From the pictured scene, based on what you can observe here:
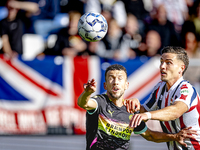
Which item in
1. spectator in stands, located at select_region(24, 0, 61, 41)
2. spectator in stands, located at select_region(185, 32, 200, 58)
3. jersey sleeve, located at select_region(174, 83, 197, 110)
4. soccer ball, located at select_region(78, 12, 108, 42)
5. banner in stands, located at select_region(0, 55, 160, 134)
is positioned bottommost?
banner in stands, located at select_region(0, 55, 160, 134)

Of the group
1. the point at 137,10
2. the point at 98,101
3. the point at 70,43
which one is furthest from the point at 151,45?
the point at 98,101

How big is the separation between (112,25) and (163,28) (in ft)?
6.70

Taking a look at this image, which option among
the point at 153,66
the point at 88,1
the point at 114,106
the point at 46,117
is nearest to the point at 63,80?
the point at 46,117

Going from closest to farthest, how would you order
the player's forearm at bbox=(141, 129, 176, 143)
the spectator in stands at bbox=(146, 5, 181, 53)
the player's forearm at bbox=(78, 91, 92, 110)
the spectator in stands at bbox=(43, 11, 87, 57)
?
the player's forearm at bbox=(78, 91, 92, 110) < the player's forearm at bbox=(141, 129, 176, 143) < the spectator in stands at bbox=(43, 11, 87, 57) < the spectator in stands at bbox=(146, 5, 181, 53)

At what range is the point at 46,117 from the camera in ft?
33.0

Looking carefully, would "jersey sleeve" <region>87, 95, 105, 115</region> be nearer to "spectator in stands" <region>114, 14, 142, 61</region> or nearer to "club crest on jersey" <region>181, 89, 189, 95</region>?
"club crest on jersey" <region>181, 89, 189, 95</region>

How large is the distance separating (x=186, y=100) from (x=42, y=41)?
27.2 feet

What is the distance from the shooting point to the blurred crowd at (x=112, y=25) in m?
10.8

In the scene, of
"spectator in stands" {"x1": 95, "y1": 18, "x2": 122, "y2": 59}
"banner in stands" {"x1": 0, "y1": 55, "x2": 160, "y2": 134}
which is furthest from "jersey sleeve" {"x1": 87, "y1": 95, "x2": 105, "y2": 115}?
"spectator in stands" {"x1": 95, "y1": 18, "x2": 122, "y2": 59}


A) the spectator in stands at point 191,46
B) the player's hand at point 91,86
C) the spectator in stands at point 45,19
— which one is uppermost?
the spectator in stands at point 45,19

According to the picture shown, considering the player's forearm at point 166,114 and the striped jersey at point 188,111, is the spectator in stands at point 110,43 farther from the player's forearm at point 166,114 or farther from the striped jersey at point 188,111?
the player's forearm at point 166,114

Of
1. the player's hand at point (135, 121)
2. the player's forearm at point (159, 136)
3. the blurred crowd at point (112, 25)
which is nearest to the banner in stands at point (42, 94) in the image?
the blurred crowd at point (112, 25)

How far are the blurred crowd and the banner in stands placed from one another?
0.59m

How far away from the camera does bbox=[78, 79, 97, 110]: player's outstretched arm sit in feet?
14.3
